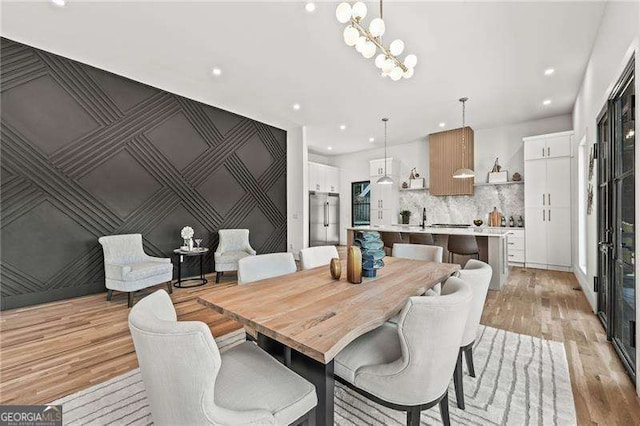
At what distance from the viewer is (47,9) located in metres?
2.67

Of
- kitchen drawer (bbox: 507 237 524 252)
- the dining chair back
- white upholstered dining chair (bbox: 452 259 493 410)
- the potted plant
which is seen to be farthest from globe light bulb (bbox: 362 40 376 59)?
the potted plant

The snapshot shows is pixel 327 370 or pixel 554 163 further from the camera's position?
pixel 554 163

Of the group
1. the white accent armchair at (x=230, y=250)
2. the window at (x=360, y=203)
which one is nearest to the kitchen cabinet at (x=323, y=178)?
the window at (x=360, y=203)

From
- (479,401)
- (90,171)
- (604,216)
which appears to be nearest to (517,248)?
(604,216)

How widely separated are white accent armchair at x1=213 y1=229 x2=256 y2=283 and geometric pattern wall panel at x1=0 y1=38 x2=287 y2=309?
35 cm

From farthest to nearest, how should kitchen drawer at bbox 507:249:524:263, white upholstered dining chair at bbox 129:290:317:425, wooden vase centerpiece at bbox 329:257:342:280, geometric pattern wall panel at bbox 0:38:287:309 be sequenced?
kitchen drawer at bbox 507:249:524:263
geometric pattern wall panel at bbox 0:38:287:309
wooden vase centerpiece at bbox 329:257:342:280
white upholstered dining chair at bbox 129:290:317:425

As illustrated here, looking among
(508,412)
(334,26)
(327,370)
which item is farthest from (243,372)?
(334,26)

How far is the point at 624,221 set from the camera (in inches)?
90.7

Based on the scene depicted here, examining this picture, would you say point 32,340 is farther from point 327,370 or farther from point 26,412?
point 327,370

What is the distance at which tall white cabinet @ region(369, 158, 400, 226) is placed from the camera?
773 cm

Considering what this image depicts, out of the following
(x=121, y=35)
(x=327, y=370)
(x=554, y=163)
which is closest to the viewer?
(x=327, y=370)

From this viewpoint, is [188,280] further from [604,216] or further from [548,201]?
[548,201]

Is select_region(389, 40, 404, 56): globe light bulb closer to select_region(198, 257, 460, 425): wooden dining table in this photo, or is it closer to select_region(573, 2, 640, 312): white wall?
select_region(573, 2, 640, 312): white wall

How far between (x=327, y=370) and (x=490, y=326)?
2464mm
